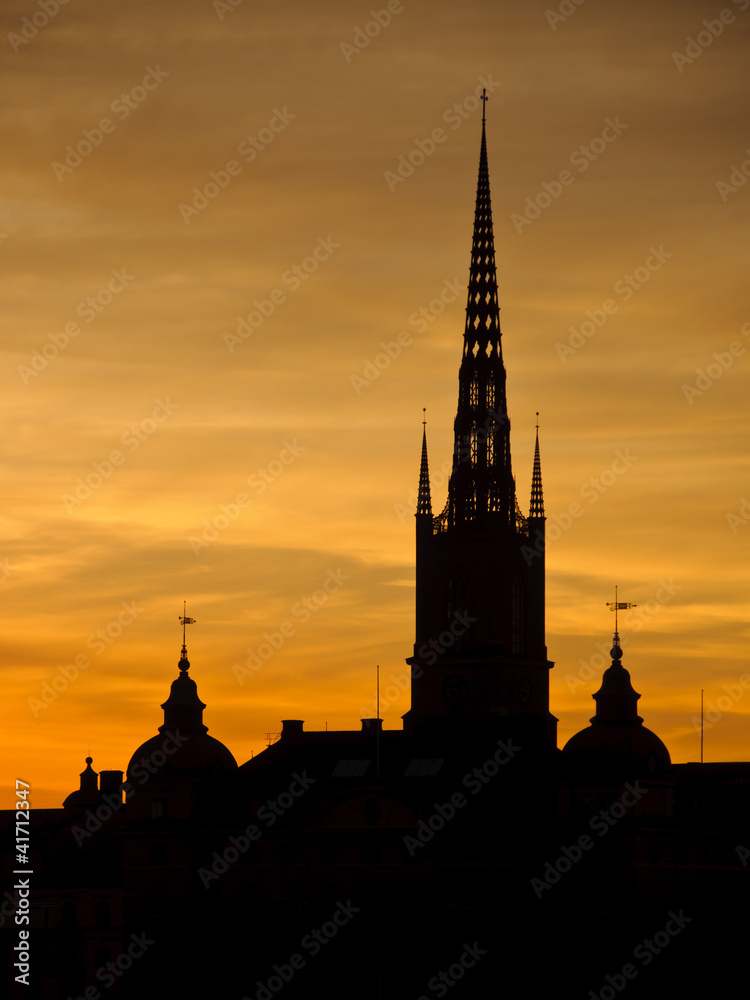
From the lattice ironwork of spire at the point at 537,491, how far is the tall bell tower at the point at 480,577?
0.48 feet

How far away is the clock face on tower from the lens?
568 feet

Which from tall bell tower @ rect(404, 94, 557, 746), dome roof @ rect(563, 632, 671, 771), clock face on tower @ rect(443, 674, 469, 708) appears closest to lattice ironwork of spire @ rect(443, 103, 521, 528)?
tall bell tower @ rect(404, 94, 557, 746)

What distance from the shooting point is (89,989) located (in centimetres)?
15500

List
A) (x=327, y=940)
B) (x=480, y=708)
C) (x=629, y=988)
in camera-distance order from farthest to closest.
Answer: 1. (x=480, y=708)
2. (x=327, y=940)
3. (x=629, y=988)

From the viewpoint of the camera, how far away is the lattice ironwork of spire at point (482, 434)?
17562cm

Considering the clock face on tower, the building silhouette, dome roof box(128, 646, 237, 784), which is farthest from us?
the clock face on tower

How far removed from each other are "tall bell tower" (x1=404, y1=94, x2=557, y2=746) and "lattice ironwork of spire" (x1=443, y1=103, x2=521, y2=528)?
7cm

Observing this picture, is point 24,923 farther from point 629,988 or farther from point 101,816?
point 629,988

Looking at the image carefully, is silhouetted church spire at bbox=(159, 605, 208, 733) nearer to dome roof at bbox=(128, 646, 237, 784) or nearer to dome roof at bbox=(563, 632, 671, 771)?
dome roof at bbox=(128, 646, 237, 784)

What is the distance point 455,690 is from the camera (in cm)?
17362

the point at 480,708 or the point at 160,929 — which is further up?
the point at 480,708

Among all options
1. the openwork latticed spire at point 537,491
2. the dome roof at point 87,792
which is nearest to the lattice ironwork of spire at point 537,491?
the openwork latticed spire at point 537,491

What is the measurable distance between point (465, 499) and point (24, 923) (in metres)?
39.5

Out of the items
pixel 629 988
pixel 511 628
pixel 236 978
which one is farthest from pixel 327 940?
pixel 511 628
